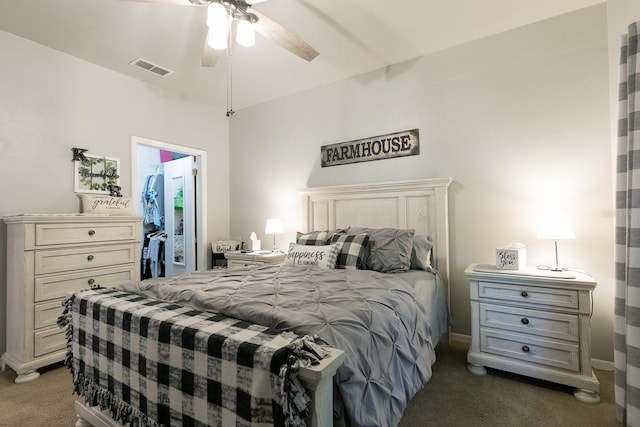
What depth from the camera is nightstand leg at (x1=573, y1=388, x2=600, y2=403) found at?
1796mm

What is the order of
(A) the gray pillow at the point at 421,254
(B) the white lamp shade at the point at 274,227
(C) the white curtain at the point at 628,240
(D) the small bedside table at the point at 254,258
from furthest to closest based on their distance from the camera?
(B) the white lamp shade at the point at 274,227, (D) the small bedside table at the point at 254,258, (A) the gray pillow at the point at 421,254, (C) the white curtain at the point at 628,240

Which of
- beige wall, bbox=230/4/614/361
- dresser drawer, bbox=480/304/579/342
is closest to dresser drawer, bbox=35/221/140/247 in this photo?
beige wall, bbox=230/4/614/361

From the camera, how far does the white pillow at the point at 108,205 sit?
281 cm

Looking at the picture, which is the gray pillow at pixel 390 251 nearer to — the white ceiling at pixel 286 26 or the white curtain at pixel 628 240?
the white curtain at pixel 628 240

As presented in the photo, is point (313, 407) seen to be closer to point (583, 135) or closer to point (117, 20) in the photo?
point (583, 135)

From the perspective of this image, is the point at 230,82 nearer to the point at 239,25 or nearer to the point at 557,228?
the point at 239,25

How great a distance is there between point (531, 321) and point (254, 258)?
249 cm

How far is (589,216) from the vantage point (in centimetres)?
223

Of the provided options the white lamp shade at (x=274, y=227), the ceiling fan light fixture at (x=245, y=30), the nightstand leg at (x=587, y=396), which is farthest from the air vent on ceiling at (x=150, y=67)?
the nightstand leg at (x=587, y=396)

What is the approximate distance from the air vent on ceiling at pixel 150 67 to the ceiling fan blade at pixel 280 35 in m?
1.57

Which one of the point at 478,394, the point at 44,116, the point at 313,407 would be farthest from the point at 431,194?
the point at 44,116

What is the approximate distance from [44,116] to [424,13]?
3265mm

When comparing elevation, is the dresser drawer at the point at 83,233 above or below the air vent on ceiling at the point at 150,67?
below

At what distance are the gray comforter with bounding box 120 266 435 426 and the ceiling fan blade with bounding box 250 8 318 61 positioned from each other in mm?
1584
